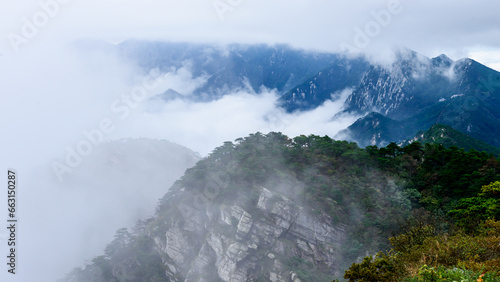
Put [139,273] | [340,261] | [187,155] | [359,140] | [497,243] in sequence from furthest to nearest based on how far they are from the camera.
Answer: [359,140] → [187,155] → [139,273] → [340,261] → [497,243]

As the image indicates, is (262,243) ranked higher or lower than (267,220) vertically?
lower

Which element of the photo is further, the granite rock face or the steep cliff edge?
the granite rock face

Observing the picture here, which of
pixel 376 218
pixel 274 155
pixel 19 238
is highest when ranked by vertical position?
pixel 274 155

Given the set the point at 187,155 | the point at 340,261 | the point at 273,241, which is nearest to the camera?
the point at 340,261

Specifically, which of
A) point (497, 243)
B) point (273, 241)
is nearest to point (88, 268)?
point (273, 241)

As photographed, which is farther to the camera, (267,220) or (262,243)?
(267,220)

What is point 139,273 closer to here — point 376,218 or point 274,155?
point 274,155

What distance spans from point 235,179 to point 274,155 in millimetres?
8235

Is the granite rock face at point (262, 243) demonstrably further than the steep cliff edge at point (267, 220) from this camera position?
Yes

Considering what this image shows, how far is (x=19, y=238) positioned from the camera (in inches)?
4203

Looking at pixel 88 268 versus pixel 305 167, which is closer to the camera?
pixel 305 167

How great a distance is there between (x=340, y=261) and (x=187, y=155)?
385ft

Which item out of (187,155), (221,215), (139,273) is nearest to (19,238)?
(187,155)

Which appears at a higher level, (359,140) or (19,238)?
(359,140)
